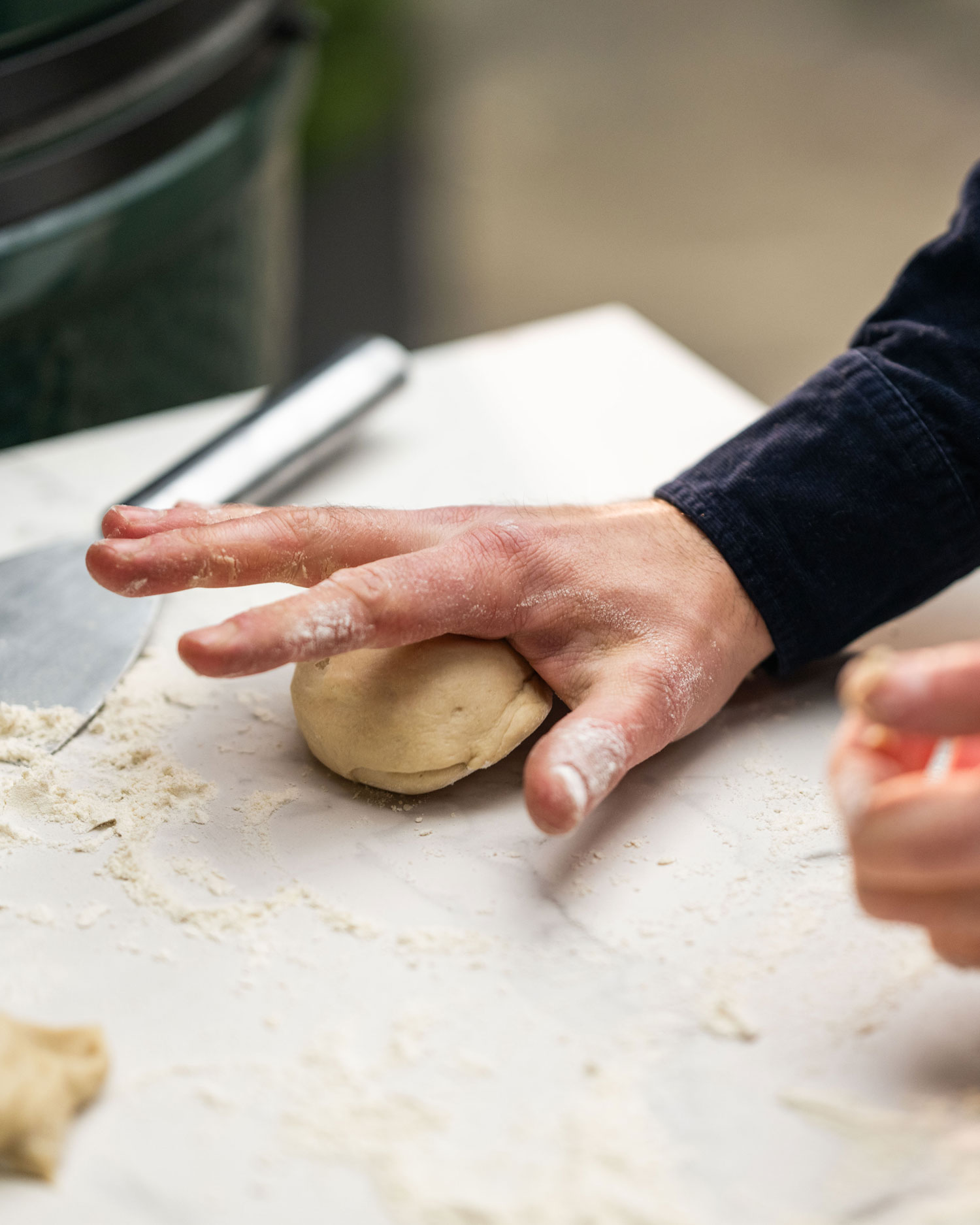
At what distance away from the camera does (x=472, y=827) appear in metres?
0.81

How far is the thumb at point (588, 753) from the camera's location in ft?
2.24

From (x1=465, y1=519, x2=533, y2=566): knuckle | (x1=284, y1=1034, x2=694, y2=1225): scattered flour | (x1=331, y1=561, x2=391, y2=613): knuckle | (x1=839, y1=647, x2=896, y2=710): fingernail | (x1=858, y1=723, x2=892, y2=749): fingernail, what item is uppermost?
(x1=839, y1=647, x2=896, y2=710): fingernail

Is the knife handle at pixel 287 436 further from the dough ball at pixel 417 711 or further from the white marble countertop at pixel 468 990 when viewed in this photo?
the dough ball at pixel 417 711

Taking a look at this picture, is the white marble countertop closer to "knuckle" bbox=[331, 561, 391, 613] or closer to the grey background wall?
"knuckle" bbox=[331, 561, 391, 613]

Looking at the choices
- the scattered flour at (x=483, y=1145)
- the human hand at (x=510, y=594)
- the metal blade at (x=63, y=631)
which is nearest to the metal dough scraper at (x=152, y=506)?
the metal blade at (x=63, y=631)

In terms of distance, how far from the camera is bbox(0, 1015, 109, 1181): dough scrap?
573 millimetres

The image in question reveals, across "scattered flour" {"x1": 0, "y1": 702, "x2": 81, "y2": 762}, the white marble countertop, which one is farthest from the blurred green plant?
"scattered flour" {"x1": 0, "y1": 702, "x2": 81, "y2": 762}

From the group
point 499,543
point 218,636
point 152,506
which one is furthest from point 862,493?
point 152,506

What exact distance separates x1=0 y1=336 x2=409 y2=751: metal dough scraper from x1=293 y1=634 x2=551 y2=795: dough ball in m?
0.22

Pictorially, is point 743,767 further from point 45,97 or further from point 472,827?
point 45,97

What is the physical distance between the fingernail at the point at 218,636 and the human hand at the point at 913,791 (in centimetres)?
37

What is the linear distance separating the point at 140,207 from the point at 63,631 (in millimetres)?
661

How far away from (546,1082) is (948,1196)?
21 cm

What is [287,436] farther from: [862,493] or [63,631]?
[862,493]
